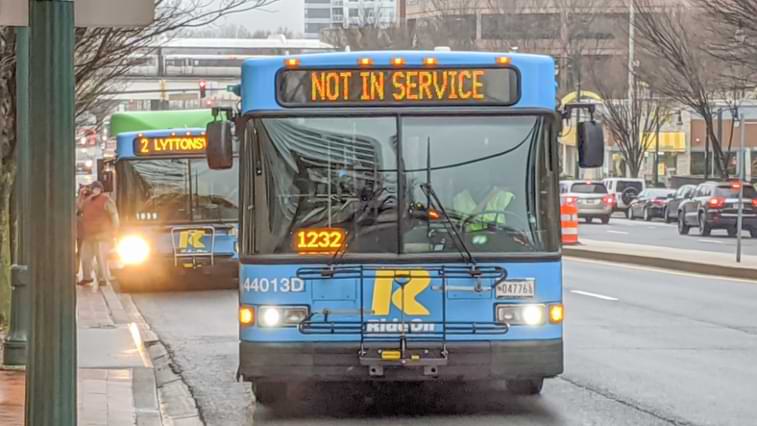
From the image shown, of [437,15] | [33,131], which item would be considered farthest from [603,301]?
[437,15]

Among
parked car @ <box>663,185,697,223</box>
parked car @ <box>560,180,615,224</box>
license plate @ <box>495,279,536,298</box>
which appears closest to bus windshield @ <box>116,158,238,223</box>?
license plate @ <box>495,279,536,298</box>

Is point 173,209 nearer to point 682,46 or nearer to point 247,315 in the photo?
point 247,315

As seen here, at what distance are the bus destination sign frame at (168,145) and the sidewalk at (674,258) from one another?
31.9ft

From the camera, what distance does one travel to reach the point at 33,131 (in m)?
4.64

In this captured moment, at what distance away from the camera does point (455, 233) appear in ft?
29.8

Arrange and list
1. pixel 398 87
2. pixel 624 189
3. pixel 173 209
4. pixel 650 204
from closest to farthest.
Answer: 1. pixel 398 87
2. pixel 173 209
3. pixel 650 204
4. pixel 624 189

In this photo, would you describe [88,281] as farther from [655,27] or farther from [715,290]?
[655,27]

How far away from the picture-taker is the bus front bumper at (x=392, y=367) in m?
9.02

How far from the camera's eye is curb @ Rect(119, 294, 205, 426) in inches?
391

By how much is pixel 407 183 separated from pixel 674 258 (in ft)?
55.5

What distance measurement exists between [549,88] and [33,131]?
17.8ft

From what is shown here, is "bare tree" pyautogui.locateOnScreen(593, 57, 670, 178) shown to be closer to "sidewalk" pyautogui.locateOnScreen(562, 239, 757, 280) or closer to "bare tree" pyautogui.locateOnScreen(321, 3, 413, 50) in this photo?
"bare tree" pyautogui.locateOnScreen(321, 3, 413, 50)

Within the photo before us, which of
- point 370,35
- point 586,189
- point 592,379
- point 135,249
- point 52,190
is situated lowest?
point 592,379

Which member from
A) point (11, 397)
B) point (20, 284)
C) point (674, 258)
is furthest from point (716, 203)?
point (11, 397)
